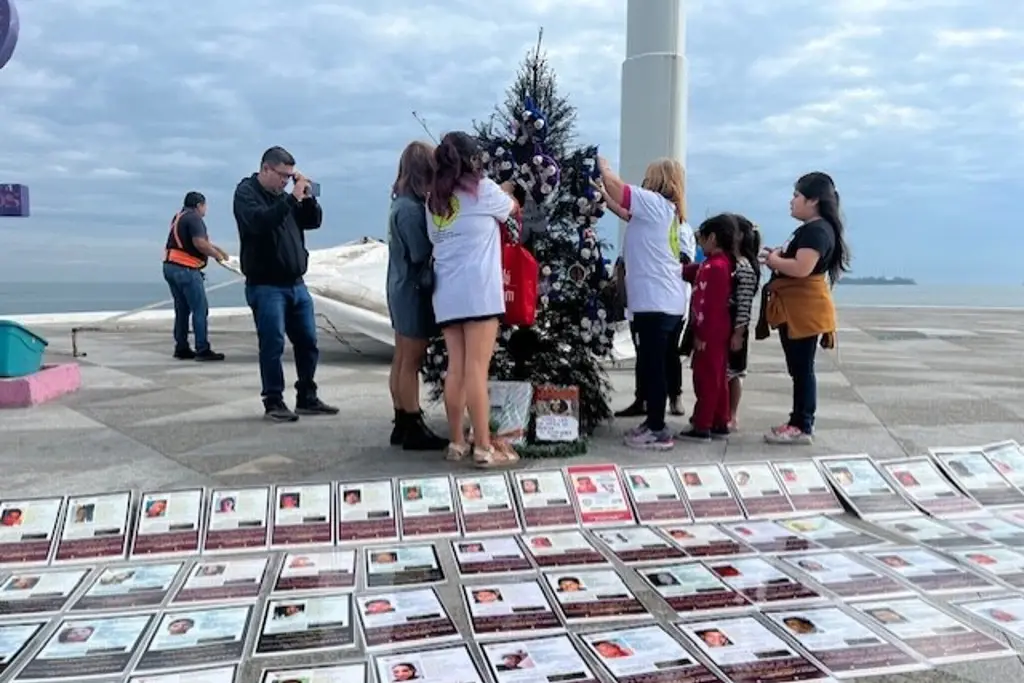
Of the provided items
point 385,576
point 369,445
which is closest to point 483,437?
point 369,445

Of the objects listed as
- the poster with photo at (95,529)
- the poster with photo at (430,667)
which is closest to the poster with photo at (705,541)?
the poster with photo at (430,667)

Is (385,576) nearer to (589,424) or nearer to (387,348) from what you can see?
(589,424)

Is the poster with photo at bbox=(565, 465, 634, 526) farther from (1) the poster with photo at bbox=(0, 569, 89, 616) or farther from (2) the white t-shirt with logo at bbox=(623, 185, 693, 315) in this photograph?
(1) the poster with photo at bbox=(0, 569, 89, 616)

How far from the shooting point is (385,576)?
3.00 metres

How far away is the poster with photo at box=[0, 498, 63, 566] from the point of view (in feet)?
10.4

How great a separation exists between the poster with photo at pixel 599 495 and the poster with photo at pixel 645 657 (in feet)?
3.52

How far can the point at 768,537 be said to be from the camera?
11.3 feet

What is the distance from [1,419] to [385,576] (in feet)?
12.5

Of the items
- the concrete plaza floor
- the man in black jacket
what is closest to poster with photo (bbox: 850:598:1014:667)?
the concrete plaza floor

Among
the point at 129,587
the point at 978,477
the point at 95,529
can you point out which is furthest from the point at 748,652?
the point at 95,529

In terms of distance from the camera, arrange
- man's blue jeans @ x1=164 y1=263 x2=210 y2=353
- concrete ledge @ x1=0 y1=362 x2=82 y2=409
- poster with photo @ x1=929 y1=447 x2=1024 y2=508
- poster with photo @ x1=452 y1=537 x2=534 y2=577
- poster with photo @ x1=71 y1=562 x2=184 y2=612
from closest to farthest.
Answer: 1. poster with photo @ x1=71 y1=562 x2=184 y2=612
2. poster with photo @ x1=452 y1=537 x2=534 y2=577
3. poster with photo @ x1=929 y1=447 x2=1024 y2=508
4. concrete ledge @ x1=0 y1=362 x2=82 y2=409
5. man's blue jeans @ x1=164 y1=263 x2=210 y2=353

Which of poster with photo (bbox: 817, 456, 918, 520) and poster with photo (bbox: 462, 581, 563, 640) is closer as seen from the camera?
poster with photo (bbox: 462, 581, 563, 640)

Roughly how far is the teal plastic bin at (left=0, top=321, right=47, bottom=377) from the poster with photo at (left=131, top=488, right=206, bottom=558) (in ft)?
10.1

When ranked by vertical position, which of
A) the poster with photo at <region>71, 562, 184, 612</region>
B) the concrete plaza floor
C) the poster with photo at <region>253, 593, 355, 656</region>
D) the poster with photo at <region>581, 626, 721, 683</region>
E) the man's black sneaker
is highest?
the man's black sneaker
